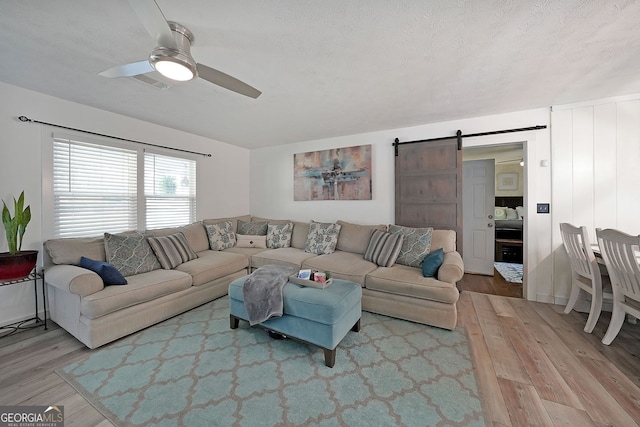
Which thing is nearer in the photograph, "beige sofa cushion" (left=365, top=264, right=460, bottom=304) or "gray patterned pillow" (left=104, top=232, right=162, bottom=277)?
"beige sofa cushion" (left=365, top=264, right=460, bottom=304)

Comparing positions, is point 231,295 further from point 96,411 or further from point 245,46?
point 245,46

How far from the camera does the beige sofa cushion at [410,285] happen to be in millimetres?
2414

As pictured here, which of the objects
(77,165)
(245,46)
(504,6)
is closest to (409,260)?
(504,6)

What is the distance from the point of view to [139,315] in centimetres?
235

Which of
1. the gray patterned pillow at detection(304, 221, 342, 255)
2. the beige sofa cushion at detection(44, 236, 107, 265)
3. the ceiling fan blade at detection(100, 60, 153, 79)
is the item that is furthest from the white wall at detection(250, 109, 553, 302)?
the ceiling fan blade at detection(100, 60, 153, 79)

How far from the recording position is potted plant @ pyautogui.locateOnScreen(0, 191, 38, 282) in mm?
2137

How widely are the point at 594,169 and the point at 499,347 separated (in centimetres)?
242

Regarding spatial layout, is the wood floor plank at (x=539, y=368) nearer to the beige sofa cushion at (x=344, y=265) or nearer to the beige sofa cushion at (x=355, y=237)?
the beige sofa cushion at (x=344, y=265)

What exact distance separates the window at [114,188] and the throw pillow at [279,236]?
1.42 m

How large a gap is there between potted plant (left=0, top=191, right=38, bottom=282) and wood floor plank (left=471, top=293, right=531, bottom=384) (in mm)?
4090

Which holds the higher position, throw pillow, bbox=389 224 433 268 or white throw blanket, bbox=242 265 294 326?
throw pillow, bbox=389 224 433 268

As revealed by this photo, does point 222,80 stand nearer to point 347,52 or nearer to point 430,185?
point 347,52

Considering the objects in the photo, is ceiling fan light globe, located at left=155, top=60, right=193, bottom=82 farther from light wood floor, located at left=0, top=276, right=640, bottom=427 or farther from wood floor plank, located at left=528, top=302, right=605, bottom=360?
wood floor plank, located at left=528, top=302, right=605, bottom=360

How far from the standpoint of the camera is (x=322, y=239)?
3795 millimetres
